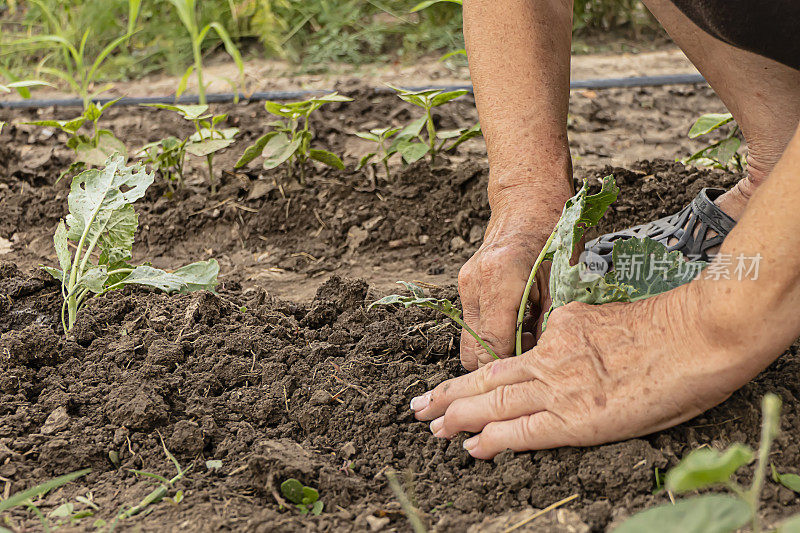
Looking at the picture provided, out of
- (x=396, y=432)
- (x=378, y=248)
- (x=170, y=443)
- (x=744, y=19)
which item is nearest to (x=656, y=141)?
(x=378, y=248)

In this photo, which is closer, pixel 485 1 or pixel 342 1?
pixel 485 1

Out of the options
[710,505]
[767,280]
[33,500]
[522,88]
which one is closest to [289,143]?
[522,88]

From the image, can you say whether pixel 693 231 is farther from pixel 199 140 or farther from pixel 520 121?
pixel 199 140

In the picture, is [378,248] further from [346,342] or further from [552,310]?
[552,310]

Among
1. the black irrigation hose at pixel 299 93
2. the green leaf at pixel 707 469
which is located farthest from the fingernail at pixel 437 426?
the black irrigation hose at pixel 299 93

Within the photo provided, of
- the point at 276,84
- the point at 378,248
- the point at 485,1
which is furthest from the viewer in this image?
the point at 276,84

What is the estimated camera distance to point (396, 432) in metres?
1.45

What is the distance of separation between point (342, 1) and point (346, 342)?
404cm

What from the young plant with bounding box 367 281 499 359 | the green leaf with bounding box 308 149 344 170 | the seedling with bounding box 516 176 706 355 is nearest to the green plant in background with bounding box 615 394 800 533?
the seedling with bounding box 516 176 706 355

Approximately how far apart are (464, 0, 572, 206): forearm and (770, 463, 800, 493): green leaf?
746 millimetres

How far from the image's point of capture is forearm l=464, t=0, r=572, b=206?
1766 millimetres

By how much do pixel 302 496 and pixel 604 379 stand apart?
Answer: 0.54 meters

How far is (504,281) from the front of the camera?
1468mm

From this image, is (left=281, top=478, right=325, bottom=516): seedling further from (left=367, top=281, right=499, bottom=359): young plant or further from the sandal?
the sandal
